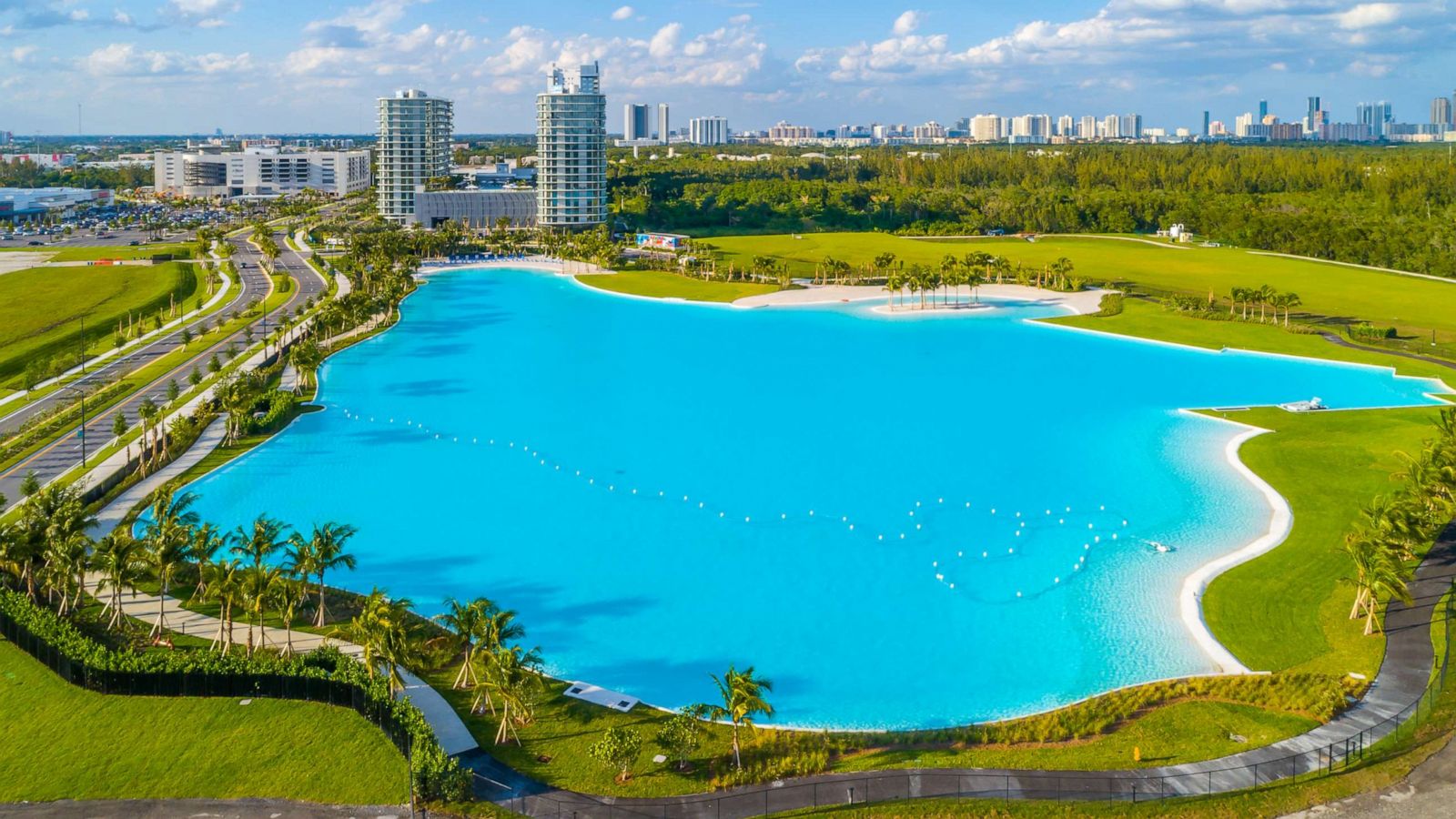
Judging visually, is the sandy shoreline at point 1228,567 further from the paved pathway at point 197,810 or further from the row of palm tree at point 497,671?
the paved pathway at point 197,810

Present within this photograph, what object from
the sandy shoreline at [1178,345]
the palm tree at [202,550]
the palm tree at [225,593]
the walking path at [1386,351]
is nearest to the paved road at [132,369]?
the palm tree at [202,550]

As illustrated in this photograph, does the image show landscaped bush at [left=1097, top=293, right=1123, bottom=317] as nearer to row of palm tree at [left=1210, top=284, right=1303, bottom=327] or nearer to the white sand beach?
the white sand beach

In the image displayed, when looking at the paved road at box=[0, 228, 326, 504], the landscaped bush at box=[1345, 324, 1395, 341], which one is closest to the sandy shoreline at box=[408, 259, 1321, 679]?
the landscaped bush at box=[1345, 324, 1395, 341]

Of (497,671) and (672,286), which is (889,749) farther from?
(672,286)

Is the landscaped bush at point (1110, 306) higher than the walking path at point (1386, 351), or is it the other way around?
the landscaped bush at point (1110, 306)

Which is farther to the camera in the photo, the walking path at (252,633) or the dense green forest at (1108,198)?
the dense green forest at (1108,198)

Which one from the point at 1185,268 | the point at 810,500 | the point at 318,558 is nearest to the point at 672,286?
the point at 1185,268

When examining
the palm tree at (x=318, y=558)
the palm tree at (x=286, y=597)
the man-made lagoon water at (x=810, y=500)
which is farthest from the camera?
the palm tree at (x=318, y=558)
